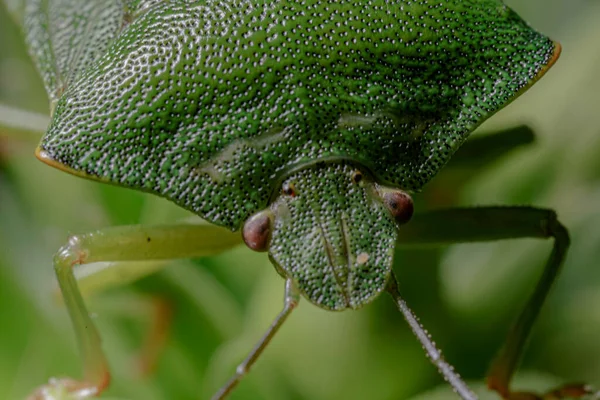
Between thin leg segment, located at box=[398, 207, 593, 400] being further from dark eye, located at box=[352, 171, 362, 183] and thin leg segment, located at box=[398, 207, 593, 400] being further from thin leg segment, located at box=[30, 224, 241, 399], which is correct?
thin leg segment, located at box=[30, 224, 241, 399]

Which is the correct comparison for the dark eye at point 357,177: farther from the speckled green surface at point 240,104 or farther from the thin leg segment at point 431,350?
the thin leg segment at point 431,350

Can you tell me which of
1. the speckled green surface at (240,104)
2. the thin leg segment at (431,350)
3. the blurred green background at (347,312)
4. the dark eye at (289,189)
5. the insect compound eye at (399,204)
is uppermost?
the speckled green surface at (240,104)

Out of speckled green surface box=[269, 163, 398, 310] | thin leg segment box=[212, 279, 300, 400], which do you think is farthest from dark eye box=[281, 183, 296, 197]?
thin leg segment box=[212, 279, 300, 400]

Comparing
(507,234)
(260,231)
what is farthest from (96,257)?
(507,234)

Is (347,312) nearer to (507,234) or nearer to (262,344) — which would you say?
(262,344)

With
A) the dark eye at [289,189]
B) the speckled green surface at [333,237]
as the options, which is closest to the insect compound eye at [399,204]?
the speckled green surface at [333,237]

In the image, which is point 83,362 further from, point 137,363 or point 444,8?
point 444,8

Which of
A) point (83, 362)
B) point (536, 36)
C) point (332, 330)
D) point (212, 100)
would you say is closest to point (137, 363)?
point (83, 362)
